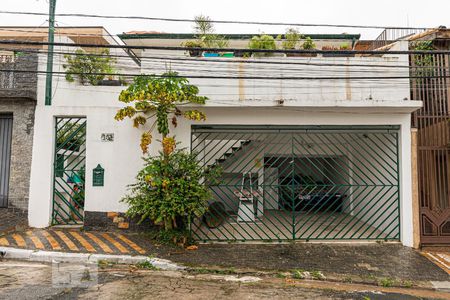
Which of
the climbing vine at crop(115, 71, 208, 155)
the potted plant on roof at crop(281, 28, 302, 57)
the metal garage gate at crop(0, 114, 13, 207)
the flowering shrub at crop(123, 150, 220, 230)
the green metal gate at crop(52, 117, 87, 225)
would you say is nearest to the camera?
the flowering shrub at crop(123, 150, 220, 230)

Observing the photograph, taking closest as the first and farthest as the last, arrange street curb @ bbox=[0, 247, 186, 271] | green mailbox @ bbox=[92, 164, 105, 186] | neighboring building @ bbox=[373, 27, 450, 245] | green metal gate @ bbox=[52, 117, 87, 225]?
street curb @ bbox=[0, 247, 186, 271], neighboring building @ bbox=[373, 27, 450, 245], green mailbox @ bbox=[92, 164, 105, 186], green metal gate @ bbox=[52, 117, 87, 225]

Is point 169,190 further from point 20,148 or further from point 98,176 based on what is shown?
point 20,148

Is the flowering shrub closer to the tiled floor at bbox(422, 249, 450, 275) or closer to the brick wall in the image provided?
the brick wall

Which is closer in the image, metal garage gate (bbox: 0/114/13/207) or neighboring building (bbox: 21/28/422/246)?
neighboring building (bbox: 21/28/422/246)

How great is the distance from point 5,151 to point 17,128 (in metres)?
0.69

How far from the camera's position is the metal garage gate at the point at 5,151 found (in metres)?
7.34

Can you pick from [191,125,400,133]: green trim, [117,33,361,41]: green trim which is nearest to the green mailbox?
[191,125,400,133]: green trim

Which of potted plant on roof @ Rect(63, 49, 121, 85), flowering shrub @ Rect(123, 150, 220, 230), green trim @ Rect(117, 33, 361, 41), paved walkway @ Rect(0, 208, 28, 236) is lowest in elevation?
paved walkway @ Rect(0, 208, 28, 236)

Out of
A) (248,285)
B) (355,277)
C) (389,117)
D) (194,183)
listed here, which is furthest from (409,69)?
(248,285)

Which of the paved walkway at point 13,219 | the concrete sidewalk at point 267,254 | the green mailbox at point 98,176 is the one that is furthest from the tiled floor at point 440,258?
the paved walkway at point 13,219

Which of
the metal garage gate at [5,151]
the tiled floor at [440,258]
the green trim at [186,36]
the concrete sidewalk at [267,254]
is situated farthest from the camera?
the green trim at [186,36]

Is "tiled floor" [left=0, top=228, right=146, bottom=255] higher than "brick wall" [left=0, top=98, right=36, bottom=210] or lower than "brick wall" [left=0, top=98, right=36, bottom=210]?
lower

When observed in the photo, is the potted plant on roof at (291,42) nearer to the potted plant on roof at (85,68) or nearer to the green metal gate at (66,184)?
the potted plant on roof at (85,68)

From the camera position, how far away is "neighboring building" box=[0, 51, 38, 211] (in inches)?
283
